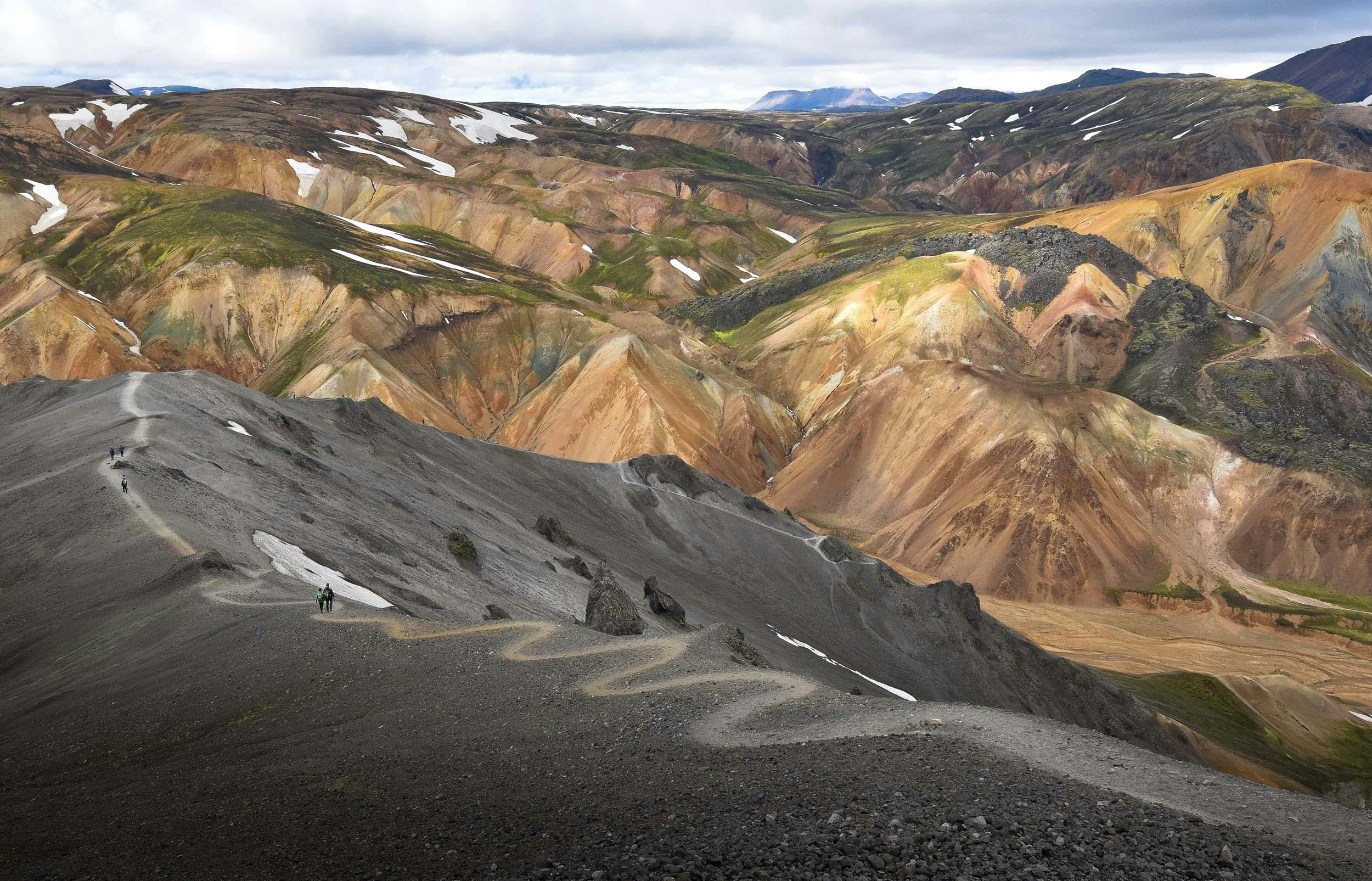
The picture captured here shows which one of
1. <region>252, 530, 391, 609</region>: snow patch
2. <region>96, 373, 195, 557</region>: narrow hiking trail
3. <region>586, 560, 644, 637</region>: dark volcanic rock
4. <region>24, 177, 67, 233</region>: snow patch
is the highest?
<region>24, 177, 67, 233</region>: snow patch

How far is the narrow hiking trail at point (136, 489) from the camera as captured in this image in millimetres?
29797

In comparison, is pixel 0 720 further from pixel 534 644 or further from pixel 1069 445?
pixel 1069 445

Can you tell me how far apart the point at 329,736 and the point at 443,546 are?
23.9 m

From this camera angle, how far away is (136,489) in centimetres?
3378

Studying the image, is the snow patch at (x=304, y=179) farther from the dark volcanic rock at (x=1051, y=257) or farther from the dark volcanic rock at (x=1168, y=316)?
the dark volcanic rock at (x=1168, y=316)

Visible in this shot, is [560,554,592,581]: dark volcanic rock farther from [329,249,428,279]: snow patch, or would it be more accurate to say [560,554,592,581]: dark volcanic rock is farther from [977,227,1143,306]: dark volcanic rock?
[977,227,1143,306]: dark volcanic rock

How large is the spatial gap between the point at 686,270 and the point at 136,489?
140212mm

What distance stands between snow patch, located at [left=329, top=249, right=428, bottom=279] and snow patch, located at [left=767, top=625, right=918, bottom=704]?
86939mm

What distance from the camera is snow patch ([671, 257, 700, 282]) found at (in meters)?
168

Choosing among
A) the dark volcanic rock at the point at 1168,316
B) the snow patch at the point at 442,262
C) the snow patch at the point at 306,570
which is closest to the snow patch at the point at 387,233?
the snow patch at the point at 442,262

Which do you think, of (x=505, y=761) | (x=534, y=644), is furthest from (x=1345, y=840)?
(x=534, y=644)

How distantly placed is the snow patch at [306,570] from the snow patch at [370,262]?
9809 centimetres

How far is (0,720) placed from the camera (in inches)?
846

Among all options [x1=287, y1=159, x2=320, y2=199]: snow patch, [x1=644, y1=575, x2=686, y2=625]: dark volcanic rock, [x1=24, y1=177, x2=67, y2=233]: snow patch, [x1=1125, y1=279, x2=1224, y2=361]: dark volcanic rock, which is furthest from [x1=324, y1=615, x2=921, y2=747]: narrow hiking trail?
[x1=287, y1=159, x2=320, y2=199]: snow patch
